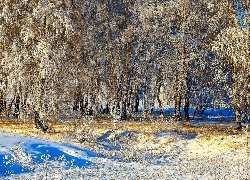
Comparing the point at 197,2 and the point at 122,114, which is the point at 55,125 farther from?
the point at 197,2

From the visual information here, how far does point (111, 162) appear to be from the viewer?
15.5 metres

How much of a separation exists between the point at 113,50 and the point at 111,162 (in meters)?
19.0

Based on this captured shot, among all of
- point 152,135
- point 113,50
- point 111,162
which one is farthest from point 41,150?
point 113,50

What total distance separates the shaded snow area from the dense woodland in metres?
3.44

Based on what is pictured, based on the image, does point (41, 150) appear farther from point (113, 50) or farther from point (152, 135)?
point (113, 50)

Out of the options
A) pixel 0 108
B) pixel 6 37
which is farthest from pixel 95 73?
pixel 6 37

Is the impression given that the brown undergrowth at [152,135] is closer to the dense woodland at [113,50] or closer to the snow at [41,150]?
the dense woodland at [113,50]

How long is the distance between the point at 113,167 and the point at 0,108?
17.7 metres

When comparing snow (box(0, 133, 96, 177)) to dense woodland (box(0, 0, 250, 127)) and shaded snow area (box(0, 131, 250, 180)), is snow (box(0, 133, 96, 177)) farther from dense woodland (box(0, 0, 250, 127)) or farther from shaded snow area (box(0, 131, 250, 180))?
A: dense woodland (box(0, 0, 250, 127))

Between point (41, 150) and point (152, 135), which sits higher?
point (41, 150)

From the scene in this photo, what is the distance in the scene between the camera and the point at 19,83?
20.4m

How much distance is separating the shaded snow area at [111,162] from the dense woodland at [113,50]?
344 cm

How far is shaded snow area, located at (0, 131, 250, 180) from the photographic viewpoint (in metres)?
12.2

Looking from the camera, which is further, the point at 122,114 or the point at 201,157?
the point at 122,114
